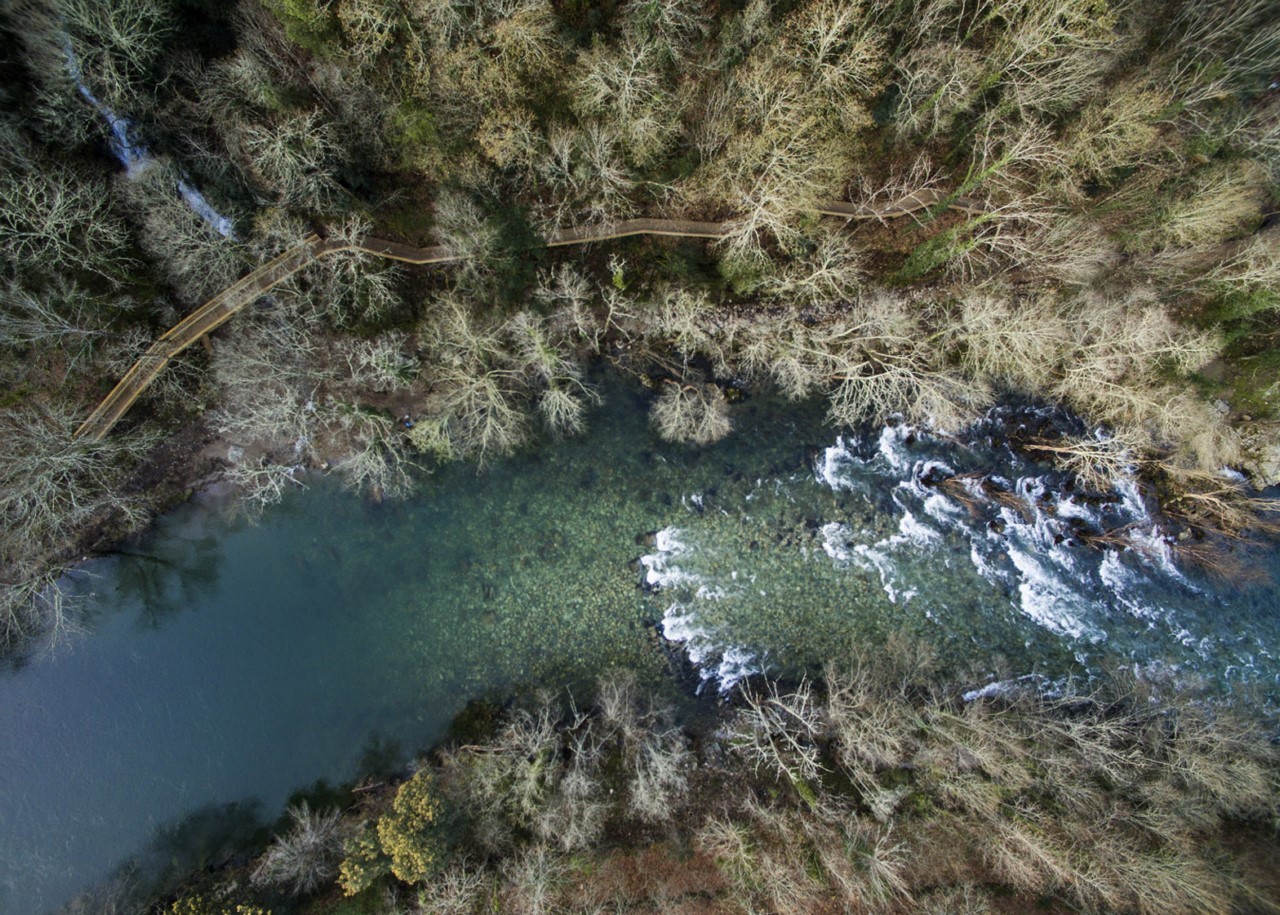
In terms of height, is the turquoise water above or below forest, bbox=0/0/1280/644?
below

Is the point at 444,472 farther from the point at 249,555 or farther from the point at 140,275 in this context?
the point at 140,275

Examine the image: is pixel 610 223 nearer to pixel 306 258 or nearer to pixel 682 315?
pixel 682 315

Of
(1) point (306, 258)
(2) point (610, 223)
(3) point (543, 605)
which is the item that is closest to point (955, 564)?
(3) point (543, 605)

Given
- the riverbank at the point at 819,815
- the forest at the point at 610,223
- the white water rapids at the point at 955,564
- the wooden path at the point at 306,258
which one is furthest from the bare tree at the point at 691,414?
the riverbank at the point at 819,815

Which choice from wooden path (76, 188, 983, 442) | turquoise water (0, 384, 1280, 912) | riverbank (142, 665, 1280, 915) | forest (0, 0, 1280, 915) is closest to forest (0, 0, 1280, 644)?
forest (0, 0, 1280, 915)

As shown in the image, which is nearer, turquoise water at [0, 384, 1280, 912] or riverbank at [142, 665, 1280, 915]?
riverbank at [142, 665, 1280, 915]

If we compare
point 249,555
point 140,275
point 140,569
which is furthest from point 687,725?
point 140,275

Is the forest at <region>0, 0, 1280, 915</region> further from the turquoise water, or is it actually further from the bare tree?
the turquoise water

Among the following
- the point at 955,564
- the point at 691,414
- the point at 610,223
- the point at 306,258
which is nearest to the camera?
the point at 306,258
